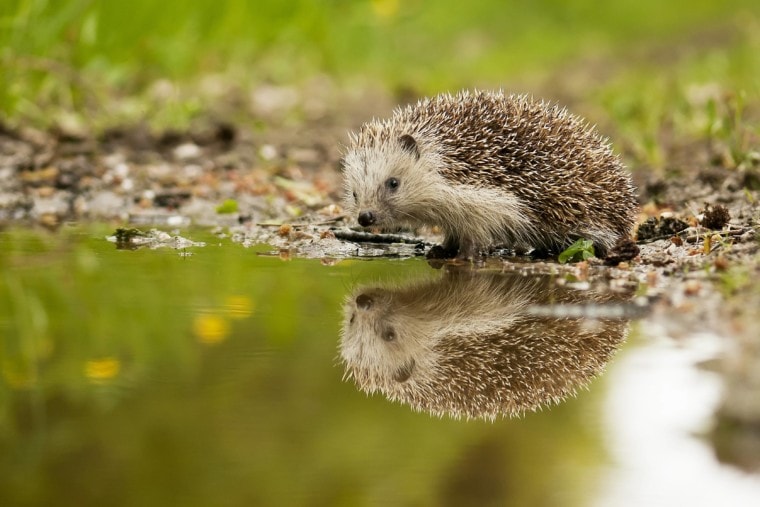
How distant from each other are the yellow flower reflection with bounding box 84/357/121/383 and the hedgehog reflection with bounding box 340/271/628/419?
825 mm

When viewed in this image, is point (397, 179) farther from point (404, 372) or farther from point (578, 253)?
point (404, 372)

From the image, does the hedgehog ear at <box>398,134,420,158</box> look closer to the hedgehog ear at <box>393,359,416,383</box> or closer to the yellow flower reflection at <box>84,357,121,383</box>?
the hedgehog ear at <box>393,359,416,383</box>

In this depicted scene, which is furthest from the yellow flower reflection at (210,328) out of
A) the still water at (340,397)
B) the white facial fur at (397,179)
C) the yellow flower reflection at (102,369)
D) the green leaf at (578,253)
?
the green leaf at (578,253)

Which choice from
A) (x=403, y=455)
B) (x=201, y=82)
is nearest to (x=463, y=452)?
(x=403, y=455)

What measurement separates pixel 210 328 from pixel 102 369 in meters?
0.74

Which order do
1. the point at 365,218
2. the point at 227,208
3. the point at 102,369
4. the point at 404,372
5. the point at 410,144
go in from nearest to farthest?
the point at 102,369, the point at 404,372, the point at 365,218, the point at 410,144, the point at 227,208

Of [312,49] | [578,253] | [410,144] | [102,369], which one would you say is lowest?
[102,369]

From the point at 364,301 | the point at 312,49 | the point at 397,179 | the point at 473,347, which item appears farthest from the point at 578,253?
the point at 312,49

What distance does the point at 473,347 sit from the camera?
408 centimetres

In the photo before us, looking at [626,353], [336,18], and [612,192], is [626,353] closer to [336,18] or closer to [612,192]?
[612,192]

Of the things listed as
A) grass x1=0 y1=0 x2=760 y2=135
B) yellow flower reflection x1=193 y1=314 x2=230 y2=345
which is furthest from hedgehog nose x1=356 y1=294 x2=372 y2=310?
grass x1=0 y1=0 x2=760 y2=135

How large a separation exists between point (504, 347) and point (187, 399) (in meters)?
1.36

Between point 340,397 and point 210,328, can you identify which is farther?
point 210,328

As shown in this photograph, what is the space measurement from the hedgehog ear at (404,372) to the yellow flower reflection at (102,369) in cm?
99
